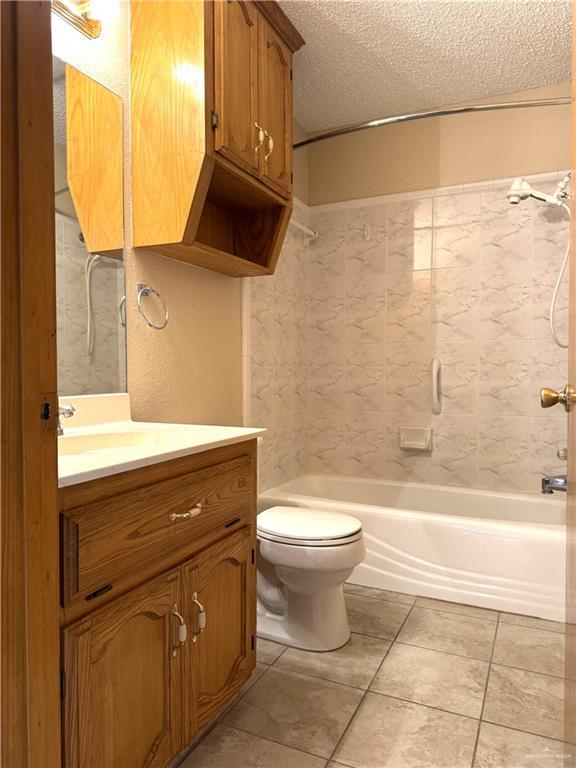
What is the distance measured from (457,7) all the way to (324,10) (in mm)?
548

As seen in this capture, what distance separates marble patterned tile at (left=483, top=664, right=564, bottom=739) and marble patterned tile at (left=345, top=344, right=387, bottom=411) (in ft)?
5.35

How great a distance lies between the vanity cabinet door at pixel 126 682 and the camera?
96 centimetres

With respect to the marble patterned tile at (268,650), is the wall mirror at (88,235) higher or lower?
higher

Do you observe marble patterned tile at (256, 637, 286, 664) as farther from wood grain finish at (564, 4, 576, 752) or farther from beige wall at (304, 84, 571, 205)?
beige wall at (304, 84, 571, 205)

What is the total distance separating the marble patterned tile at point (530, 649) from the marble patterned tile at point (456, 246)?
1.87 meters

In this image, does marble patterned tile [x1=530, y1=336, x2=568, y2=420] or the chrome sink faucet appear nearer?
the chrome sink faucet

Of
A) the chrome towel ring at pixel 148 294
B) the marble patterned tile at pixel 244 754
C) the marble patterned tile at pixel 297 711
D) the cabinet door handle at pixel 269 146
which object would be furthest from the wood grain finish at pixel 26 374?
the cabinet door handle at pixel 269 146

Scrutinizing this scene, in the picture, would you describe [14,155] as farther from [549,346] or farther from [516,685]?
[549,346]

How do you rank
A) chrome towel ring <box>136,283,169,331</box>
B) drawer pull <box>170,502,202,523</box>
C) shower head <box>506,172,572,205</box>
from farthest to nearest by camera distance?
shower head <box>506,172,572,205</box>, chrome towel ring <box>136,283,169,331</box>, drawer pull <box>170,502,202,523</box>

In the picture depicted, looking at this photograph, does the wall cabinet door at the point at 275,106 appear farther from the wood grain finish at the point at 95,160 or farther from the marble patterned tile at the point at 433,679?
the marble patterned tile at the point at 433,679

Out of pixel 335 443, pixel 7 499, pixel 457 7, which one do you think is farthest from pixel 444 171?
pixel 7 499

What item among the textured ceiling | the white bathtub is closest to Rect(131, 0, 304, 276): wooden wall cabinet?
the textured ceiling

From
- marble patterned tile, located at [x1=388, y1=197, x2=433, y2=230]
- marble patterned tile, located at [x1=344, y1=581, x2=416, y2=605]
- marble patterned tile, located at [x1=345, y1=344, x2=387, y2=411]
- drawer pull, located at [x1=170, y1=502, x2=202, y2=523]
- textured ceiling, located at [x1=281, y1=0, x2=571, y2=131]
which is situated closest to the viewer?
drawer pull, located at [x1=170, y1=502, x2=202, y2=523]

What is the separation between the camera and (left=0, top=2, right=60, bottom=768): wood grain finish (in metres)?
0.64
